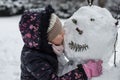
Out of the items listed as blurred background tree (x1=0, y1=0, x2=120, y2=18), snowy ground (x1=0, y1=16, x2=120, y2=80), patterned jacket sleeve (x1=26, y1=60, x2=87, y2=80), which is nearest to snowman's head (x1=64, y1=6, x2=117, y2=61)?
patterned jacket sleeve (x1=26, y1=60, x2=87, y2=80)

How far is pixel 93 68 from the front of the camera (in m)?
2.68

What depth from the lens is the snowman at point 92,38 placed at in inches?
103

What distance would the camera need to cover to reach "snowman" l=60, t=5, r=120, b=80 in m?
2.61

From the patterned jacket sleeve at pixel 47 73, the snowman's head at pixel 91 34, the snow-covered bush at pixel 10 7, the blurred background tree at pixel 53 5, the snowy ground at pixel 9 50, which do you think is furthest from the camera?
the snow-covered bush at pixel 10 7

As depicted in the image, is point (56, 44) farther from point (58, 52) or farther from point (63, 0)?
A: point (63, 0)

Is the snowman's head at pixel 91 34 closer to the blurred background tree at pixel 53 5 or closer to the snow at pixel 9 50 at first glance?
the snow at pixel 9 50

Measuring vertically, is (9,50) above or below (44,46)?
below

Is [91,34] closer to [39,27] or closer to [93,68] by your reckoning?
[93,68]

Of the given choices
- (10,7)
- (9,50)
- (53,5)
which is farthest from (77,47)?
(10,7)

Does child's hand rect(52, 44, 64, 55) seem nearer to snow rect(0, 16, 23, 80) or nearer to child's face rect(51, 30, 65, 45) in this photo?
child's face rect(51, 30, 65, 45)

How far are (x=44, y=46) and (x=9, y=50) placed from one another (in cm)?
552

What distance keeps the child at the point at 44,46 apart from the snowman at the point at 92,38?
0.19 ft

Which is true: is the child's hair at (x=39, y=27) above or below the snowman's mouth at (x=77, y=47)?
above

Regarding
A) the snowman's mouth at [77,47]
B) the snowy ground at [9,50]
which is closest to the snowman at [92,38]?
the snowman's mouth at [77,47]
